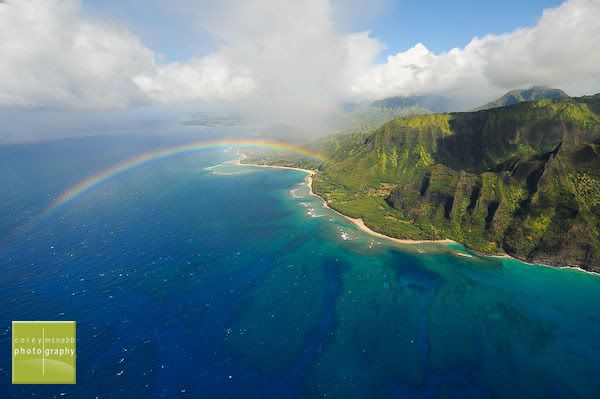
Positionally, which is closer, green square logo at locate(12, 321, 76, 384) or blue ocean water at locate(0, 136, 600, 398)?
green square logo at locate(12, 321, 76, 384)

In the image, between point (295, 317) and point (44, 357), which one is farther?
point (295, 317)

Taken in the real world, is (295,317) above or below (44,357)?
below

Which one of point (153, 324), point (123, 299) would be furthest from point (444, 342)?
point (123, 299)

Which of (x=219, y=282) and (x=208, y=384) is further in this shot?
(x=219, y=282)

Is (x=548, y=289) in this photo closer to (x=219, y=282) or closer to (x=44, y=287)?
(x=219, y=282)

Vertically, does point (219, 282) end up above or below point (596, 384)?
above
